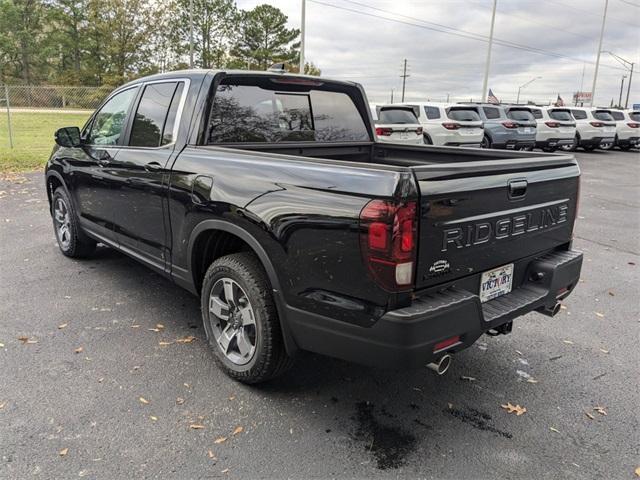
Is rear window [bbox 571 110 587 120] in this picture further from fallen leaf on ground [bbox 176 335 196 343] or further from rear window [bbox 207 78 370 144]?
fallen leaf on ground [bbox 176 335 196 343]

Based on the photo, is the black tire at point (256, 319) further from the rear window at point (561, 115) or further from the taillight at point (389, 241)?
the rear window at point (561, 115)

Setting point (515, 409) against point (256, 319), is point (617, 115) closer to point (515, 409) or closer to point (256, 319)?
point (515, 409)

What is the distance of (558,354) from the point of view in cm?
372

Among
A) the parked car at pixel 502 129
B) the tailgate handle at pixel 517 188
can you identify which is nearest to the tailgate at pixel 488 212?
the tailgate handle at pixel 517 188

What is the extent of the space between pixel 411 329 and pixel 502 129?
16294mm

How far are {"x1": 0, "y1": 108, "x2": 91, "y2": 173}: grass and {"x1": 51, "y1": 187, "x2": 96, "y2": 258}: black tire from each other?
774cm

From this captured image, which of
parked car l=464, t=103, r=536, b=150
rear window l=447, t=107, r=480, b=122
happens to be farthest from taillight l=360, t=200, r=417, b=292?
parked car l=464, t=103, r=536, b=150

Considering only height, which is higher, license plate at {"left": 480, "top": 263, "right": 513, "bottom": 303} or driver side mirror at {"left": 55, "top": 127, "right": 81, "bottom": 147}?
driver side mirror at {"left": 55, "top": 127, "right": 81, "bottom": 147}

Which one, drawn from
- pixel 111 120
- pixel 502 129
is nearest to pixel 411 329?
pixel 111 120

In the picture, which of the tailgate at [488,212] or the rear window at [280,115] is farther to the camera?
the rear window at [280,115]

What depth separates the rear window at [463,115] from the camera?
15.7 meters

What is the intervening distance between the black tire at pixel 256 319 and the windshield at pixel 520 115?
1685cm

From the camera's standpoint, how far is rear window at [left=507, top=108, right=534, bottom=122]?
1780cm

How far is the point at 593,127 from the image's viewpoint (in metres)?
21.1
